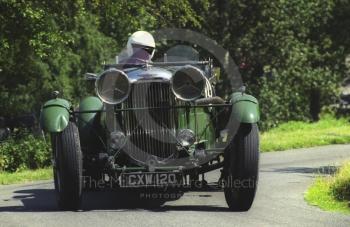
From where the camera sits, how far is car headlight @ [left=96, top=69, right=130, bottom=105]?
9695mm

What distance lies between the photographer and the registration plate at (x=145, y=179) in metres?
9.34

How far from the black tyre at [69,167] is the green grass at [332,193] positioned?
9.79 feet

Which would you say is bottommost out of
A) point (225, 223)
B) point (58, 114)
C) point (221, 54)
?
point (225, 223)

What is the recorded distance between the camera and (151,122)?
9.87 metres

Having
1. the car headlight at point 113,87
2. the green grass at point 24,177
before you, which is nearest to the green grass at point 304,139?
the green grass at point 24,177

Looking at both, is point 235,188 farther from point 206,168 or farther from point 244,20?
point 244,20

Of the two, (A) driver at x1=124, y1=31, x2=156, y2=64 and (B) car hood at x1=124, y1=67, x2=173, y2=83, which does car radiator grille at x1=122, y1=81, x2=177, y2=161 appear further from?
(A) driver at x1=124, y1=31, x2=156, y2=64

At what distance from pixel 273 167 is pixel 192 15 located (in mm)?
7849

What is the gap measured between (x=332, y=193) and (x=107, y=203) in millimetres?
2995

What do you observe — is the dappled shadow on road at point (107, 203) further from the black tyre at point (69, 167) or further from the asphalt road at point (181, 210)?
the black tyre at point (69, 167)

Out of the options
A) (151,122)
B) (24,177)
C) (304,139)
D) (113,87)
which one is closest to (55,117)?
(113,87)

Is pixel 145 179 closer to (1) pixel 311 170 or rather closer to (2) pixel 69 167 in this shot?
(2) pixel 69 167

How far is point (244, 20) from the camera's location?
91.2 feet

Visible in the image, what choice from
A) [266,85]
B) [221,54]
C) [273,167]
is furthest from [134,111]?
[266,85]
